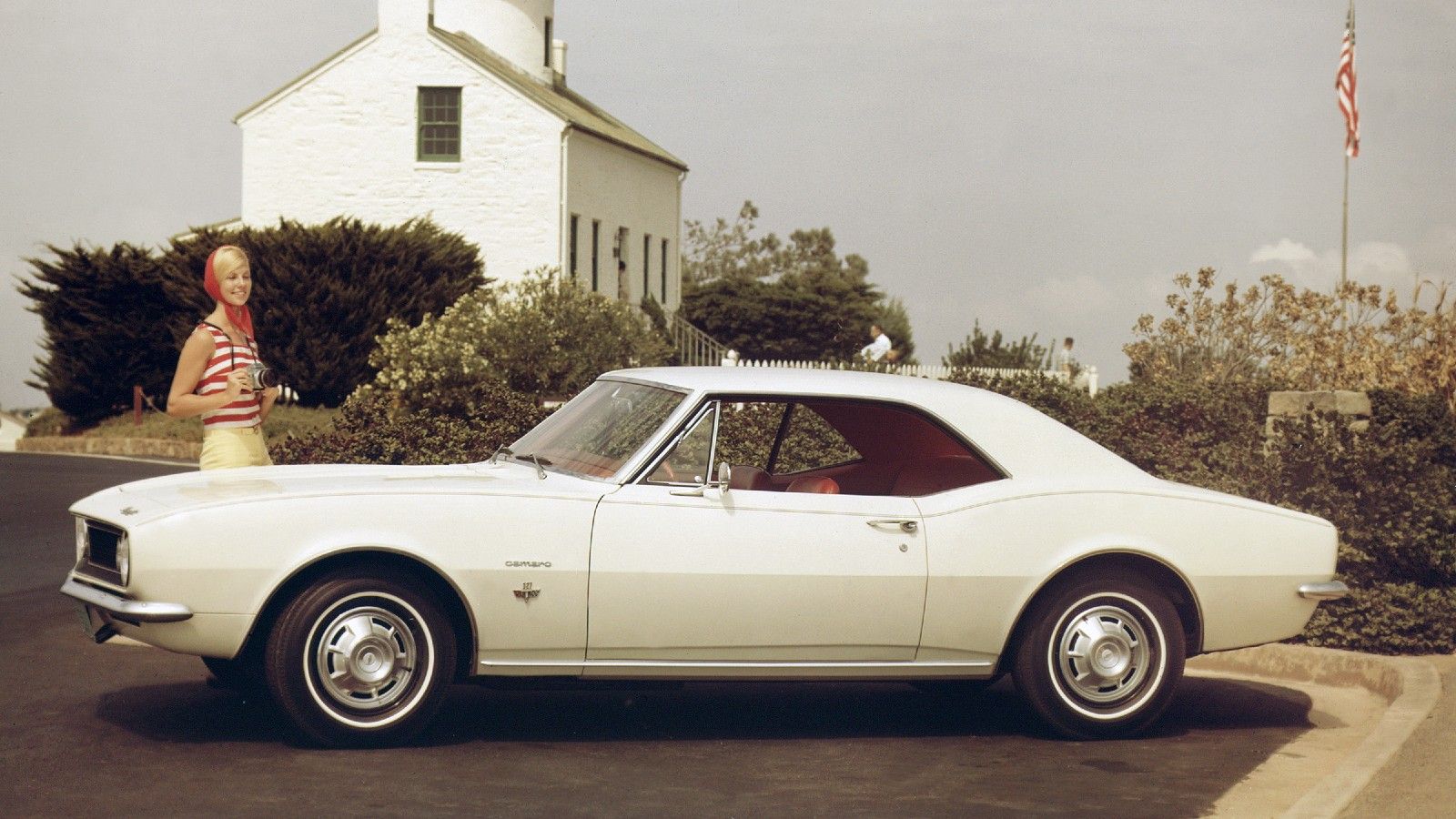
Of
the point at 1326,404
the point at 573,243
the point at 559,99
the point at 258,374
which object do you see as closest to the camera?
the point at 258,374

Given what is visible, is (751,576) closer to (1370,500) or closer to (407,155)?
(1370,500)

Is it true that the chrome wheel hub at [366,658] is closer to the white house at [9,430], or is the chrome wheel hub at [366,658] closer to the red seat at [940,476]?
the red seat at [940,476]

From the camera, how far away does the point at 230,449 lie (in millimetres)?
8586

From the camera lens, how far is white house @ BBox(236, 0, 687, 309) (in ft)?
136

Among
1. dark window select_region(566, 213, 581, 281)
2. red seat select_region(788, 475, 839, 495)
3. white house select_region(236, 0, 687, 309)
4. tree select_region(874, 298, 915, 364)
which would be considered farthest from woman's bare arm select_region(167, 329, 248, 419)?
tree select_region(874, 298, 915, 364)

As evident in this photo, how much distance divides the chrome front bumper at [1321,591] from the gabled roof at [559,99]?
113 feet

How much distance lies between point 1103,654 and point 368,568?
3039 millimetres

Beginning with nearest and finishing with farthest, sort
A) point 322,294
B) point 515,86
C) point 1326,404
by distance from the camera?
point 1326,404, point 322,294, point 515,86

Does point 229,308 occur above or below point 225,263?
below

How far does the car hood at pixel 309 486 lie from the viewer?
7.00m

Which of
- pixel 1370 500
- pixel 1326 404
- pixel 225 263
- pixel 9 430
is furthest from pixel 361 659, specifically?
pixel 9 430

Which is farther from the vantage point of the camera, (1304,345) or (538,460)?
(1304,345)

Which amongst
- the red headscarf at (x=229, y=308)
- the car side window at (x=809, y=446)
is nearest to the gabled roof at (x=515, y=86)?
the car side window at (x=809, y=446)

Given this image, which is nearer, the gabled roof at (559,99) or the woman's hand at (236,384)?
the woman's hand at (236,384)
